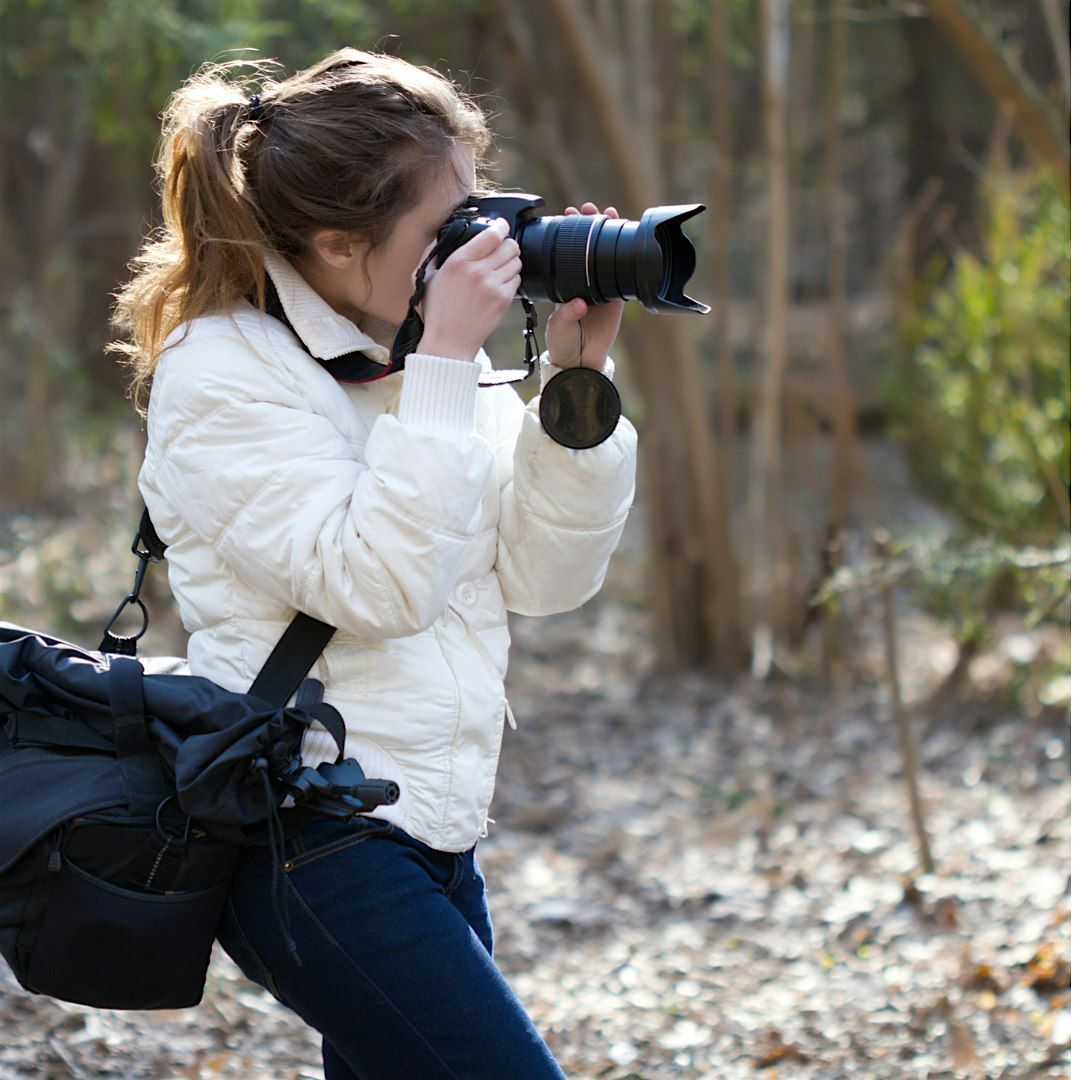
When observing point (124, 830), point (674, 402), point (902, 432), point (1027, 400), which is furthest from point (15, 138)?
point (124, 830)

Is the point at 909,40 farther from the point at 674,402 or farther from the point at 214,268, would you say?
the point at 214,268

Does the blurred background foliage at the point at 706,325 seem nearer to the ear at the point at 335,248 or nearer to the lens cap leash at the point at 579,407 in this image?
the lens cap leash at the point at 579,407

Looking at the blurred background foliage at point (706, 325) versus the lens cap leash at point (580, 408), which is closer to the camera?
the lens cap leash at point (580, 408)

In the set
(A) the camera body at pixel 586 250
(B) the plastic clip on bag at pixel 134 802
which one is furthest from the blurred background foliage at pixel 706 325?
(B) the plastic clip on bag at pixel 134 802

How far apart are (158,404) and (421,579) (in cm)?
38

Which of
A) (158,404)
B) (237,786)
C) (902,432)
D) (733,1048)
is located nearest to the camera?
(237,786)

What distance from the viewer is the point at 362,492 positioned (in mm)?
1522

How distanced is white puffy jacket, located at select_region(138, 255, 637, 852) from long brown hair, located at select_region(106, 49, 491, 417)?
5 centimetres

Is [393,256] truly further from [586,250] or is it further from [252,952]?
[252,952]

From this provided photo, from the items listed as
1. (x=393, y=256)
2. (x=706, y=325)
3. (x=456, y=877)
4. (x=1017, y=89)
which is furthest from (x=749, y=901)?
(x=706, y=325)

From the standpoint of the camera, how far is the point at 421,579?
4.95ft

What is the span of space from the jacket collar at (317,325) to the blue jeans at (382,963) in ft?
1.79

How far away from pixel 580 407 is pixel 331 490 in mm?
372

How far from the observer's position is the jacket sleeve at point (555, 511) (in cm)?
178
